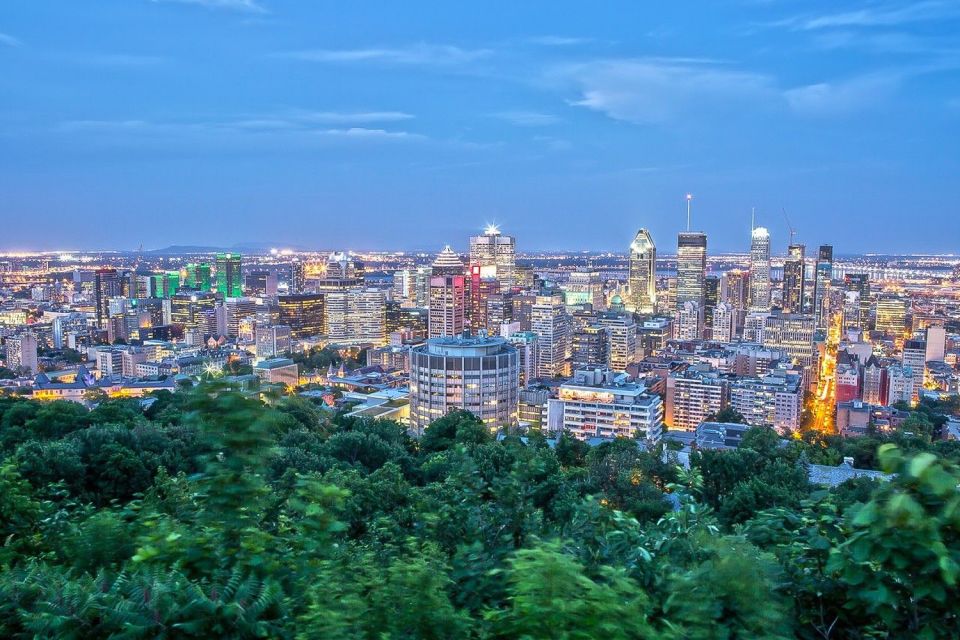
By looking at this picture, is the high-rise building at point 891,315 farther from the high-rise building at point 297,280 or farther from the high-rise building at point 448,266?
the high-rise building at point 297,280

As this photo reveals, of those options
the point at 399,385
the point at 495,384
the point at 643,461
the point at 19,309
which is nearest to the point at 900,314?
the point at 399,385

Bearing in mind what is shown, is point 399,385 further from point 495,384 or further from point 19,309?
point 19,309

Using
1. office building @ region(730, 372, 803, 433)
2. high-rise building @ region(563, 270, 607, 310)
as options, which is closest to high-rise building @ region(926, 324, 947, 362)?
office building @ region(730, 372, 803, 433)

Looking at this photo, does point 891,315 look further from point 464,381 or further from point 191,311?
point 191,311

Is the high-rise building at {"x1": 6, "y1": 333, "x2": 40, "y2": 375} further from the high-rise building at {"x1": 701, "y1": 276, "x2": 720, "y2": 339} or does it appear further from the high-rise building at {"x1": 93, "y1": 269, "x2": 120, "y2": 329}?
the high-rise building at {"x1": 701, "y1": 276, "x2": 720, "y2": 339}

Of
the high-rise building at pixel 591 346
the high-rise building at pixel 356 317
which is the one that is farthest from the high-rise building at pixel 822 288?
the high-rise building at pixel 356 317

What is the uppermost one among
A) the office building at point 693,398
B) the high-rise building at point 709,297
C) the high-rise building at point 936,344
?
the high-rise building at point 709,297
